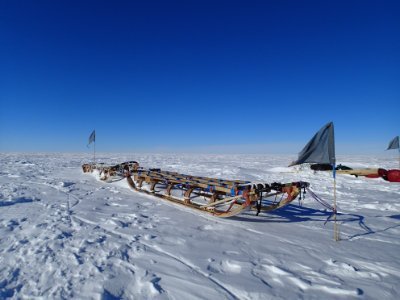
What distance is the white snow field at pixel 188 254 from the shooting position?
112 inches

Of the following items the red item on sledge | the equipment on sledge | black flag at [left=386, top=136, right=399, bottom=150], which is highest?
black flag at [left=386, top=136, right=399, bottom=150]

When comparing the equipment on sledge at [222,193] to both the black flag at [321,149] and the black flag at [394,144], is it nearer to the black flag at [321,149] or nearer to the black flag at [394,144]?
the black flag at [321,149]

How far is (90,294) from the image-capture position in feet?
8.75

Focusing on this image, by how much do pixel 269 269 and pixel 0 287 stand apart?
3.24m

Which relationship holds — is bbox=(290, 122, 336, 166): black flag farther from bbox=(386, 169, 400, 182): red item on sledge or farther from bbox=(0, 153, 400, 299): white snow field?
bbox=(0, 153, 400, 299): white snow field

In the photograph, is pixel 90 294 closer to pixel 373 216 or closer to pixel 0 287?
pixel 0 287

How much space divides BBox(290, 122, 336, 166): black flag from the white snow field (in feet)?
4.84

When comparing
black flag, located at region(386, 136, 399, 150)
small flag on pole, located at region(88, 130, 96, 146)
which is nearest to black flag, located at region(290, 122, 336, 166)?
black flag, located at region(386, 136, 399, 150)

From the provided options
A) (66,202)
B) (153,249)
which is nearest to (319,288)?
(153,249)

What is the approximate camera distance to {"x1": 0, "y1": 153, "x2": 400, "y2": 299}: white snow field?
2838 millimetres

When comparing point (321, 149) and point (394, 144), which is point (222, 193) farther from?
point (394, 144)

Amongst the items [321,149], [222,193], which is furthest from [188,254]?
[222,193]

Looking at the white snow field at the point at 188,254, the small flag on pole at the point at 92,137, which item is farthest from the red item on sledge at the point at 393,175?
the small flag on pole at the point at 92,137

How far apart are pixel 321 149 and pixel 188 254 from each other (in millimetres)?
2974
